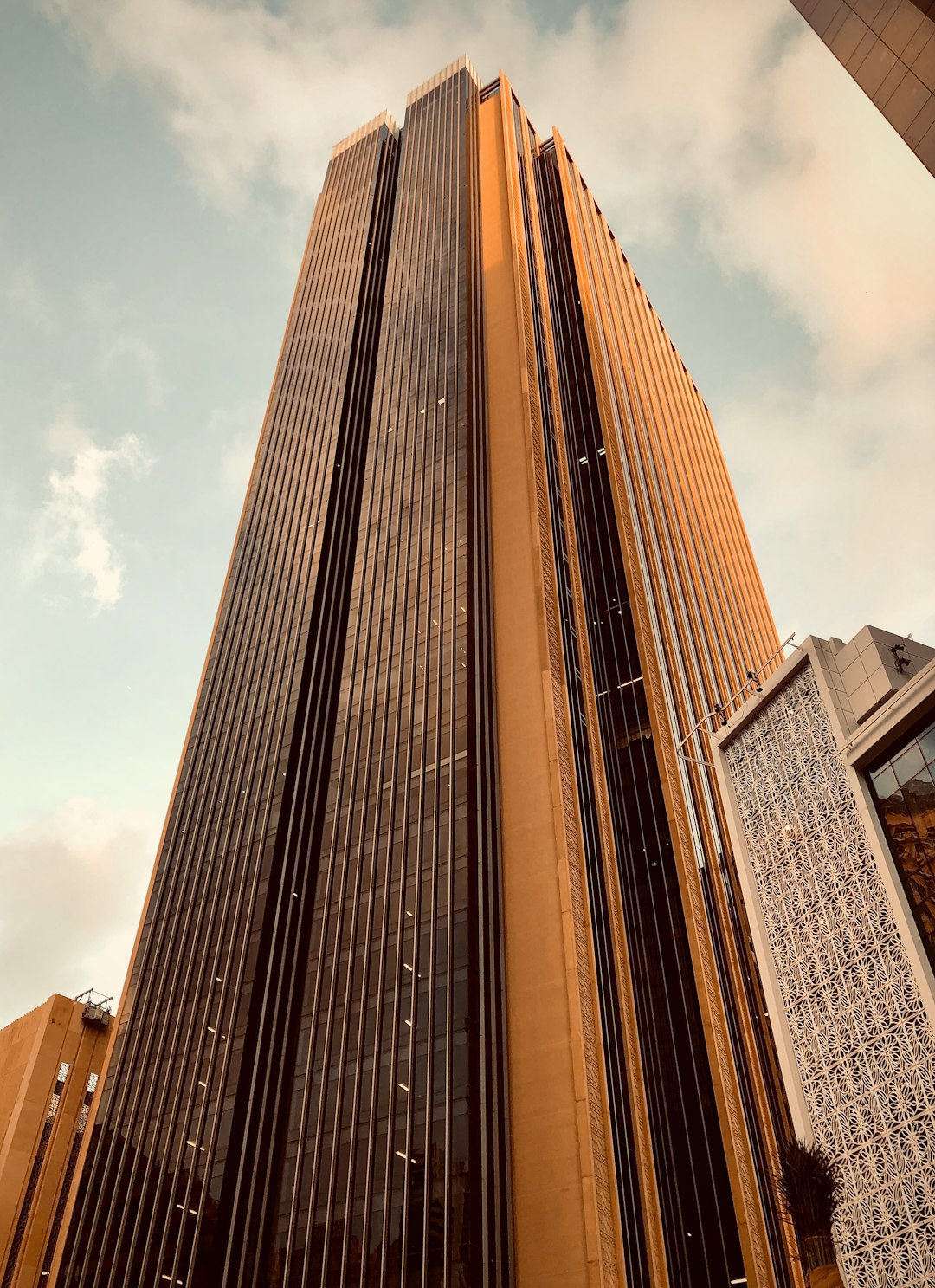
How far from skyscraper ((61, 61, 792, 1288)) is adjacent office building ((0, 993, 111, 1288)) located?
11.9 meters

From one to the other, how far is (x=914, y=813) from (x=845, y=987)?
204 inches

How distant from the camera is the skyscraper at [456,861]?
165ft

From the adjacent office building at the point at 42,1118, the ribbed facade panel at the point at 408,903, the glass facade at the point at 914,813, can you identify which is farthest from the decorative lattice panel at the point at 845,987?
the adjacent office building at the point at 42,1118

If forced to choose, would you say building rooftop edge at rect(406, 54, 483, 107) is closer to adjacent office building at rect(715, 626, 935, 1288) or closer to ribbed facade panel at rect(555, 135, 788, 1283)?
ribbed facade panel at rect(555, 135, 788, 1283)

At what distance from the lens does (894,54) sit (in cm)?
2580

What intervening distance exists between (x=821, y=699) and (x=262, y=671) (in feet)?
182

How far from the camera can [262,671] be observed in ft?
267

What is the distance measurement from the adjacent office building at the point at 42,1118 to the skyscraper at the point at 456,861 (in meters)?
11.9

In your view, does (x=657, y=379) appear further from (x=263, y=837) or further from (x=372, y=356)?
(x=263, y=837)

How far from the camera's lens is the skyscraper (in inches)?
1981

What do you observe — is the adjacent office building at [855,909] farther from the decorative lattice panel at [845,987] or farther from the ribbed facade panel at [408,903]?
the ribbed facade panel at [408,903]

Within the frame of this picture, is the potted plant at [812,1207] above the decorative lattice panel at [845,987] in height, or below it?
below

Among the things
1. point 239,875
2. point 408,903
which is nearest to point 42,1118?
point 239,875

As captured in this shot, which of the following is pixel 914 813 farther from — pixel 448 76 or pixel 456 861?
pixel 448 76
